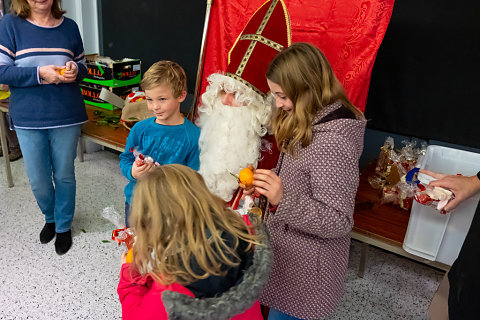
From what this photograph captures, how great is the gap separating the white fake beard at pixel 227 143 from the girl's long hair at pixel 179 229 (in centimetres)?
96

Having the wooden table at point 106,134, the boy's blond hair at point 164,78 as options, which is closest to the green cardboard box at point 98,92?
the wooden table at point 106,134

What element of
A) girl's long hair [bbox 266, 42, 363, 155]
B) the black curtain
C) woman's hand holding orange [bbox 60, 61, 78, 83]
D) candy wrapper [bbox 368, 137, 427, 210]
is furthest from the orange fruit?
the black curtain

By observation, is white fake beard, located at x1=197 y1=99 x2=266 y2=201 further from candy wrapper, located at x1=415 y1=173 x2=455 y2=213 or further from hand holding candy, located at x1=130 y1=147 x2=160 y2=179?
candy wrapper, located at x1=415 y1=173 x2=455 y2=213

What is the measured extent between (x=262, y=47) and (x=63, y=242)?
1849mm

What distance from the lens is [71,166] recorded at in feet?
8.45

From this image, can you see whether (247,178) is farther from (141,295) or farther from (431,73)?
(431,73)

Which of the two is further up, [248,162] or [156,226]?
[156,226]

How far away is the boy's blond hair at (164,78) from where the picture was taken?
1849mm

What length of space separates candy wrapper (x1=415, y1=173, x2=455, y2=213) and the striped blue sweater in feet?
6.33

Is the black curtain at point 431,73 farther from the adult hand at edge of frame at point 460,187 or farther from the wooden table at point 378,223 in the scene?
the adult hand at edge of frame at point 460,187

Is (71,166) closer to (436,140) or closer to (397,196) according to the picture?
(397,196)

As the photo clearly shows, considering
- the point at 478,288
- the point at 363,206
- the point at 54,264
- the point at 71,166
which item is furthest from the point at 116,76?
the point at 478,288

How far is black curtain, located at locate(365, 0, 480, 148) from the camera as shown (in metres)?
2.25

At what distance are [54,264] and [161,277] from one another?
1866mm
